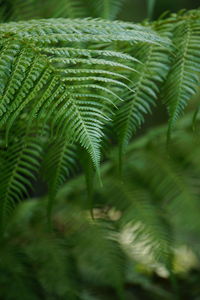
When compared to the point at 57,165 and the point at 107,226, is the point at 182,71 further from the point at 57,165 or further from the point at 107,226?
the point at 107,226

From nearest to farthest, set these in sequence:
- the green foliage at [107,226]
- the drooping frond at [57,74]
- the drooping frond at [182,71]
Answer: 1. the drooping frond at [57,74]
2. the drooping frond at [182,71]
3. the green foliage at [107,226]

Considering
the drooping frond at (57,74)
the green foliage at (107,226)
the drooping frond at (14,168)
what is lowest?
the green foliage at (107,226)

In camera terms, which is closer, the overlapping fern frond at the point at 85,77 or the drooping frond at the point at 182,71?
the overlapping fern frond at the point at 85,77

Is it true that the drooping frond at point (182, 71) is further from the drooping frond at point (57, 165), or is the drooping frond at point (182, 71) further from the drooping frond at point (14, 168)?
the drooping frond at point (14, 168)

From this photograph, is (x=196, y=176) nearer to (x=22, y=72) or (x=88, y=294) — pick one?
(x=88, y=294)

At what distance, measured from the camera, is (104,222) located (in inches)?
Answer: 60.6

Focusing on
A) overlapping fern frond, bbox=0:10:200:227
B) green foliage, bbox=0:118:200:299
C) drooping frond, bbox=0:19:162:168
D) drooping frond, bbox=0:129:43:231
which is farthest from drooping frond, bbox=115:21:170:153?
green foliage, bbox=0:118:200:299

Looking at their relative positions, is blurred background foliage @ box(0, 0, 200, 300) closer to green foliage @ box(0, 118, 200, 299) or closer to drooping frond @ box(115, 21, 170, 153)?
green foliage @ box(0, 118, 200, 299)

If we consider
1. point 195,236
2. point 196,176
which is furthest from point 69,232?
point 195,236

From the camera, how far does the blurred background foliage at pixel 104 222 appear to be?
1.43 m

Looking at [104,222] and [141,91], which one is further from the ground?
A: [141,91]

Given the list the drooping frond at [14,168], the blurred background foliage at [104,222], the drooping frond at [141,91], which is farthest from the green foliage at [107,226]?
the drooping frond at [141,91]

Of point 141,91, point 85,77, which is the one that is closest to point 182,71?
point 141,91

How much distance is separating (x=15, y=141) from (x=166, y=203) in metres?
0.64
